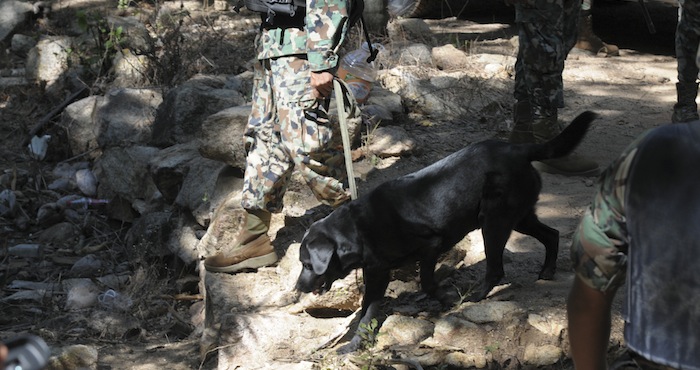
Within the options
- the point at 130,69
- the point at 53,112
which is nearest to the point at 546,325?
the point at 130,69

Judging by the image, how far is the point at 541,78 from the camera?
6.08m

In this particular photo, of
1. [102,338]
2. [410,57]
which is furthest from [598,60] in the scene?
[102,338]

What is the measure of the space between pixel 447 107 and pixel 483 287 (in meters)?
3.16

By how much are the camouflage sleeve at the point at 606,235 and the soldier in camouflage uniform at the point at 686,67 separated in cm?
449

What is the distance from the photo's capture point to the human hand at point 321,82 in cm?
459

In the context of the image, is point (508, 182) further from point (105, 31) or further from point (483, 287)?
point (105, 31)

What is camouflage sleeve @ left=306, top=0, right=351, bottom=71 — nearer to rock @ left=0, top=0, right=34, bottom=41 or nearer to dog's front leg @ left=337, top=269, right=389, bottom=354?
dog's front leg @ left=337, top=269, right=389, bottom=354

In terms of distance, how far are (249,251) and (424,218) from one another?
1.32 meters

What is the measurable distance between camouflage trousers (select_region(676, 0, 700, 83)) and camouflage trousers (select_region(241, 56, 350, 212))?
2.78 meters

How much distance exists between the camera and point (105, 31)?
1038 cm

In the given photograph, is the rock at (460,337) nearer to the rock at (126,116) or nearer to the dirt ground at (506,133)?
the dirt ground at (506,133)

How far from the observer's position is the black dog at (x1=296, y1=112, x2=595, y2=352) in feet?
14.3

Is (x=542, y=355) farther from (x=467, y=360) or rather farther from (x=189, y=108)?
(x=189, y=108)

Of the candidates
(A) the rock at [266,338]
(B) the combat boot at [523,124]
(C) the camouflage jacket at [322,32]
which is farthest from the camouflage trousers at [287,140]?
(B) the combat boot at [523,124]
